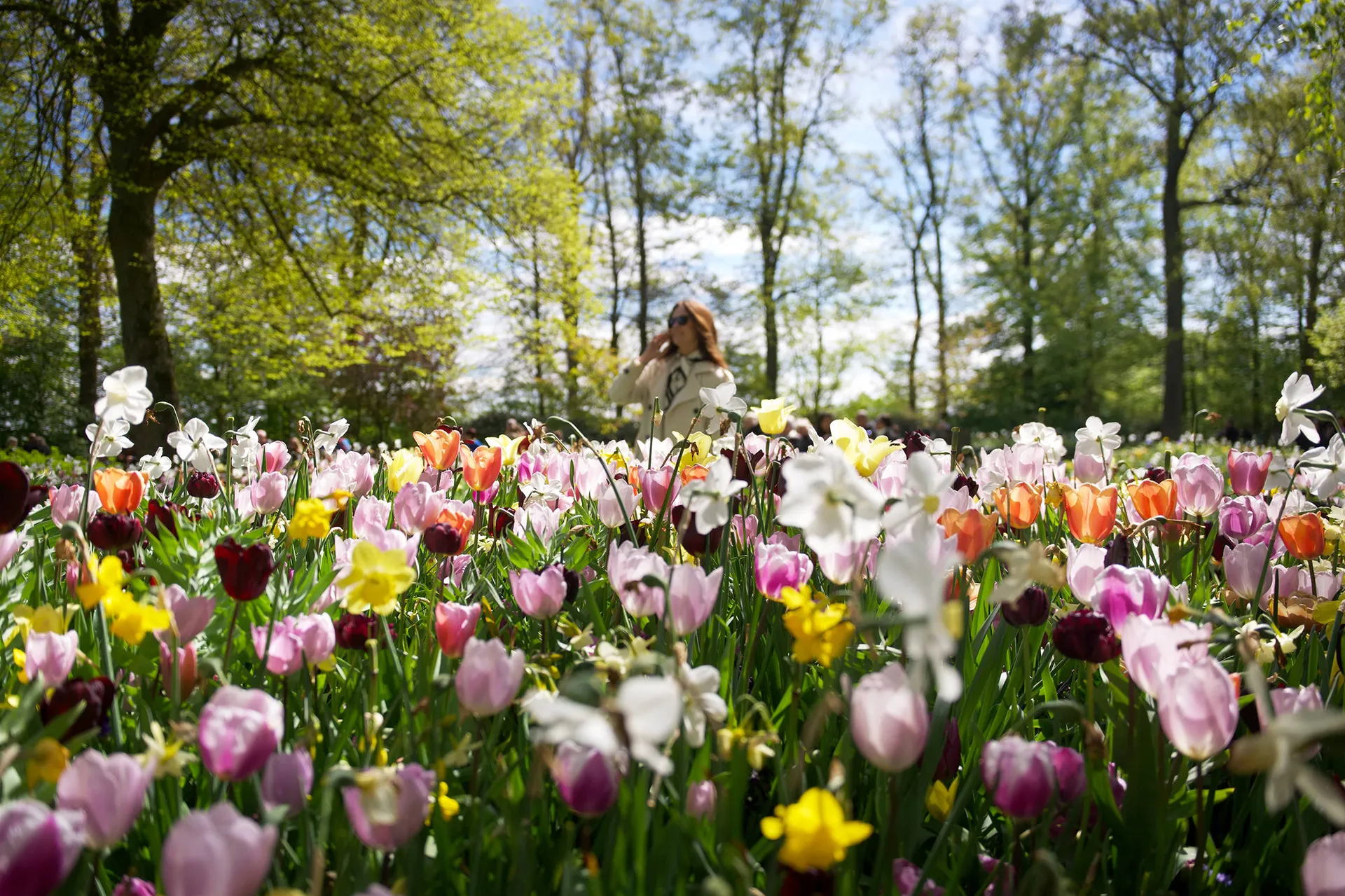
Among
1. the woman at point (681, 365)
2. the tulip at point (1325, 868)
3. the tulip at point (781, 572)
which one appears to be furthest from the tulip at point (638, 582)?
the woman at point (681, 365)

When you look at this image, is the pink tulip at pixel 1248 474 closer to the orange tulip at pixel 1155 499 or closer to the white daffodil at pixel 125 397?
the orange tulip at pixel 1155 499

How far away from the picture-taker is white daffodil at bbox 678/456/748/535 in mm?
1003

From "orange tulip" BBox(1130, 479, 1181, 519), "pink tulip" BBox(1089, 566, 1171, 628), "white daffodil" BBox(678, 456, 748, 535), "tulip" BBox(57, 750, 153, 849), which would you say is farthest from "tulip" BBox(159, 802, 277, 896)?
"orange tulip" BBox(1130, 479, 1181, 519)

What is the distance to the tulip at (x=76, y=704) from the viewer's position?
0.81 m

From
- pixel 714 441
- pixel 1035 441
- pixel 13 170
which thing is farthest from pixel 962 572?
pixel 13 170

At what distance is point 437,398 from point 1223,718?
19514mm

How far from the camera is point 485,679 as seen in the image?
2.80ft

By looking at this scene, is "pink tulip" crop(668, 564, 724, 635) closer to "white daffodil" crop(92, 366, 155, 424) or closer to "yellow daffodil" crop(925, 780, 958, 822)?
"yellow daffodil" crop(925, 780, 958, 822)

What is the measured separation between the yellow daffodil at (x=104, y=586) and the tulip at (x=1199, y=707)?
3.53 feet

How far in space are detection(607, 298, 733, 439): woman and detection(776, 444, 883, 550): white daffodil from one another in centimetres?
523

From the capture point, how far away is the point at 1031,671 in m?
1.29

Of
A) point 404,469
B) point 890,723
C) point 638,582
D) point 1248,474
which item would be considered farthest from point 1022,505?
point 404,469

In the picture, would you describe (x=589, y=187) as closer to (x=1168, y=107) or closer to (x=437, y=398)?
(x=437, y=398)

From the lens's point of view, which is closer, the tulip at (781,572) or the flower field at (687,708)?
the flower field at (687,708)
